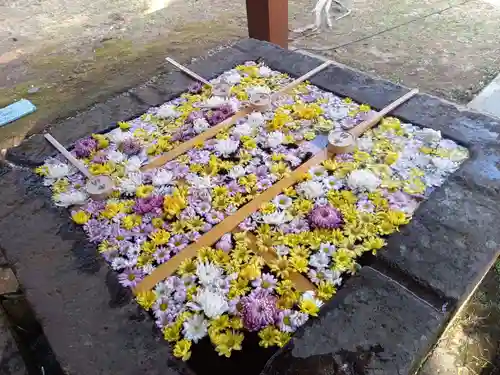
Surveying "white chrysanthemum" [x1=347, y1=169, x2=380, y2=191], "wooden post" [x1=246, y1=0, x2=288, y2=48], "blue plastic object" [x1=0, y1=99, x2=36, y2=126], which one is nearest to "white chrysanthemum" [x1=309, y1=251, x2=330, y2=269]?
"white chrysanthemum" [x1=347, y1=169, x2=380, y2=191]

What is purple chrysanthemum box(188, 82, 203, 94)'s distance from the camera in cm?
231

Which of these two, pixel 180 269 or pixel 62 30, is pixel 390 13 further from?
pixel 180 269

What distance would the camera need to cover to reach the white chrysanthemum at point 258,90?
87.6 inches

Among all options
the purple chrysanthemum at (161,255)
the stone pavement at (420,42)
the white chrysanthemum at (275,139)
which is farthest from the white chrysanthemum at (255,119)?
the stone pavement at (420,42)

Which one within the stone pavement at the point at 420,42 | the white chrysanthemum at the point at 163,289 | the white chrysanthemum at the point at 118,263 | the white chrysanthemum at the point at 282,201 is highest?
the white chrysanthemum at the point at 282,201

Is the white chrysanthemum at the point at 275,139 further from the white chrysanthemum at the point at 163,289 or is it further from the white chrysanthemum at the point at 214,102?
the white chrysanthemum at the point at 163,289

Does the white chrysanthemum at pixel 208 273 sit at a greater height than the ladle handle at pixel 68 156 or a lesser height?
lesser

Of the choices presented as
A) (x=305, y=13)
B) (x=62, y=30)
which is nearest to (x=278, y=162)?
(x=305, y=13)

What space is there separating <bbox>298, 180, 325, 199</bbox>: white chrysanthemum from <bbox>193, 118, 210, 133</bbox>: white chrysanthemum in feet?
1.93

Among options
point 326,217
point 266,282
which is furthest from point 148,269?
point 326,217

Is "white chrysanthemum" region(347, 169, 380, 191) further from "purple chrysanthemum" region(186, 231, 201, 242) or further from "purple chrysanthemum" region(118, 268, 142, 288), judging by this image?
"purple chrysanthemum" region(118, 268, 142, 288)

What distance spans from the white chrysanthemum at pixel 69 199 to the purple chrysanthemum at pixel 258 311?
0.79m

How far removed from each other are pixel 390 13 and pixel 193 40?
199cm

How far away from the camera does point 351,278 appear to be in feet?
4.49
